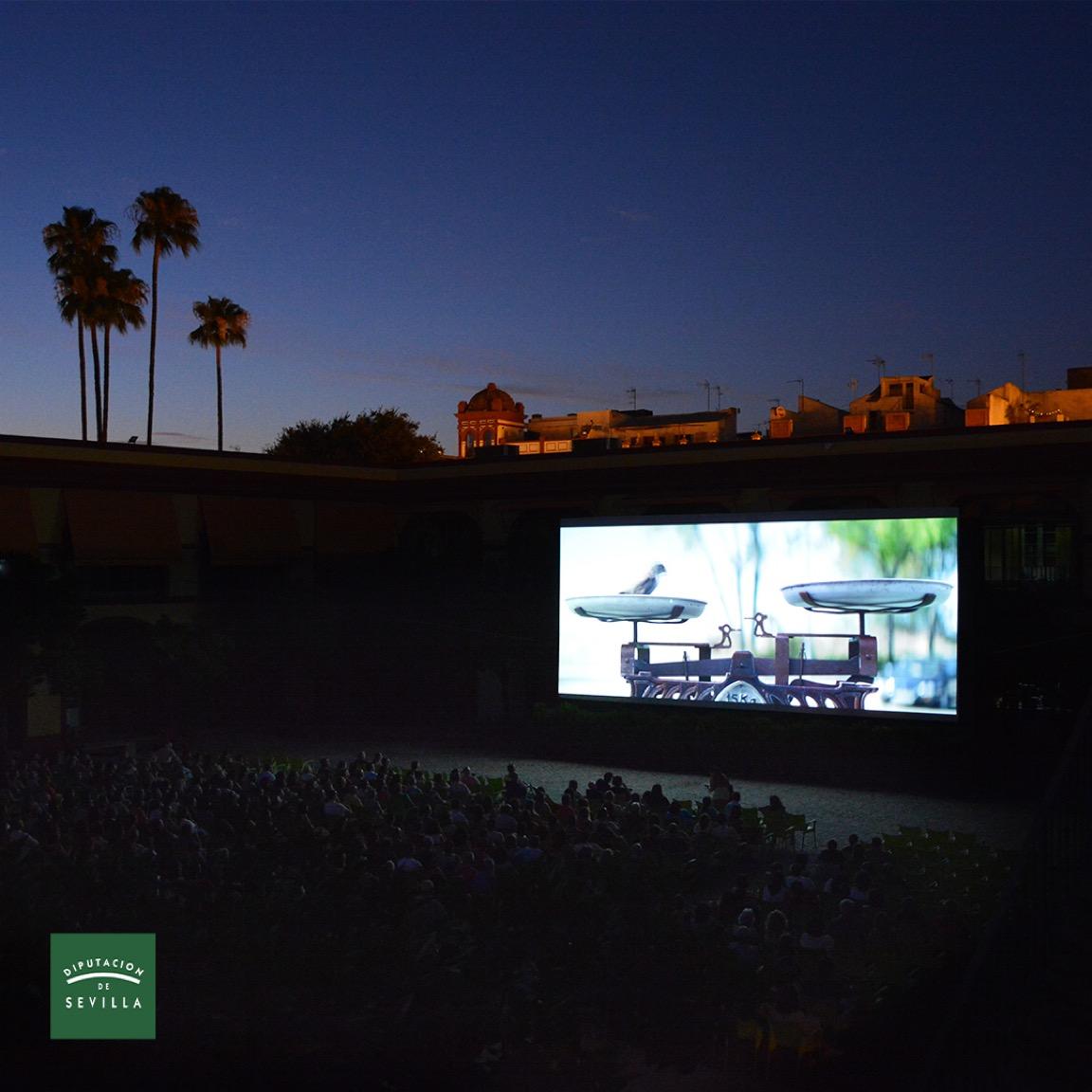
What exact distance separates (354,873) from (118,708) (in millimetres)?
14675

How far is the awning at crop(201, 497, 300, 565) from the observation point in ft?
87.9

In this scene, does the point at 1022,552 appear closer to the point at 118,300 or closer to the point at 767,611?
the point at 767,611

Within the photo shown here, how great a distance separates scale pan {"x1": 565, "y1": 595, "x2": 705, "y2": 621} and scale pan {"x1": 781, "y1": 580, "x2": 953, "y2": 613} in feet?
6.64

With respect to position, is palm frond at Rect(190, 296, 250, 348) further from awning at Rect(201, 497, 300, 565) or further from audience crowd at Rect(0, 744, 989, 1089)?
audience crowd at Rect(0, 744, 989, 1089)

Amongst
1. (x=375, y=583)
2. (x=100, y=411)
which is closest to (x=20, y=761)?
(x=375, y=583)

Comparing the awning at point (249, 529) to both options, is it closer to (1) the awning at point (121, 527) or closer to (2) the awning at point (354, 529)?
(2) the awning at point (354, 529)

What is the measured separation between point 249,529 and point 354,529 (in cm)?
306

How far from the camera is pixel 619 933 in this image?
27.4 ft

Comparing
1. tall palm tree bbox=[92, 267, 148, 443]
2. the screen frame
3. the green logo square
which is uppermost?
tall palm tree bbox=[92, 267, 148, 443]

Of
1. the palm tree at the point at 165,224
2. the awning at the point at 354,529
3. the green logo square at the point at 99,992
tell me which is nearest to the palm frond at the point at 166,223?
the palm tree at the point at 165,224

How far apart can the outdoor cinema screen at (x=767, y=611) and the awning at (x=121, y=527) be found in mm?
9082

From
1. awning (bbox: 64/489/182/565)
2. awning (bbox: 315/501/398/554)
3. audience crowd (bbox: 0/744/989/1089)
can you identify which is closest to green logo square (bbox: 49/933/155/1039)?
audience crowd (bbox: 0/744/989/1089)

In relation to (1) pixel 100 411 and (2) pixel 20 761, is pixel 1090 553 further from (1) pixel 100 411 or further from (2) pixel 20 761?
(1) pixel 100 411

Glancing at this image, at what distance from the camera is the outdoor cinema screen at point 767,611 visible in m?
19.6
